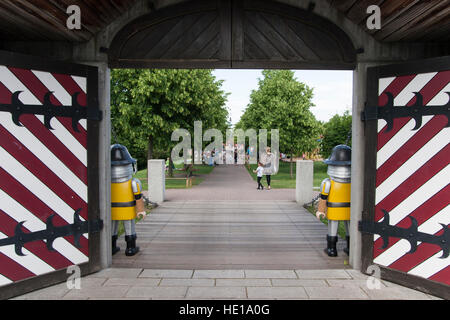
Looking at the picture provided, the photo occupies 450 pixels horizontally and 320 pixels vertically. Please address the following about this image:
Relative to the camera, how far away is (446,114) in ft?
12.8

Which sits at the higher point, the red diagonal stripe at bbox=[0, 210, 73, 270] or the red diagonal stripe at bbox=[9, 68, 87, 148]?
the red diagonal stripe at bbox=[9, 68, 87, 148]

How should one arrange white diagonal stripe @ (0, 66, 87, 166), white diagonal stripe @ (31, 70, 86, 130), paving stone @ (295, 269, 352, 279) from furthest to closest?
paving stone @ (295, 269, 352, 279)
white diagonal stripe @ (31, 70, 86, 130)
white diagonal stripe @ (0, 66, 87, 166)

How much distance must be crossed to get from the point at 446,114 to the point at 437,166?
2.07ft

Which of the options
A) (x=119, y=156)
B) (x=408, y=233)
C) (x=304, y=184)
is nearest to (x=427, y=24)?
(x=408, y=233)

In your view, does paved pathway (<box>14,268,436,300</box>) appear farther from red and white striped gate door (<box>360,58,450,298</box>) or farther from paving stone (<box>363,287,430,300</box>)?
red and white striped gate door (<box>360,58,450,298</box>)

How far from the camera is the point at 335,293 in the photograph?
3982mm

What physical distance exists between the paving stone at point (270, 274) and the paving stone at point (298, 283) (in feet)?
0.44

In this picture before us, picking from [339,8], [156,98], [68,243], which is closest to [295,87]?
[156,98]

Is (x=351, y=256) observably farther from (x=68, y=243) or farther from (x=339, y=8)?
(x=68, y=243)

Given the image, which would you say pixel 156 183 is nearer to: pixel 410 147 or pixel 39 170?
pixel 39 170

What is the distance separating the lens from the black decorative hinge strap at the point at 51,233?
3.85 metres

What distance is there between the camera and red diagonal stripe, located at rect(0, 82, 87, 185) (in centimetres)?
379

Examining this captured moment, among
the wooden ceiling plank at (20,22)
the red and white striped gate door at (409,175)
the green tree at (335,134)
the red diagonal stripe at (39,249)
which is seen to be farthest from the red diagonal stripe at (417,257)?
the green tree at (335,134)

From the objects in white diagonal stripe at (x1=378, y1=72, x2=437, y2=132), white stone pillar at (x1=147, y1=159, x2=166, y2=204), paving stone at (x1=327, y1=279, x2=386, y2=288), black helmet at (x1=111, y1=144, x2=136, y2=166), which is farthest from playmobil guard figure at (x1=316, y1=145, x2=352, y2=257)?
white stone pillar at (x1=147, y1=159, x2=166, y2=204)
